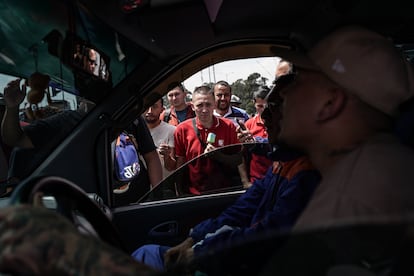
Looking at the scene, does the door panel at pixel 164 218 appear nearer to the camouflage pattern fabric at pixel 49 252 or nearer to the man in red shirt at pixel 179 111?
the camouflage pattern fabric at pixel 49 252

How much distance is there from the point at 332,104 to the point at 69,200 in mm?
Answer: 838

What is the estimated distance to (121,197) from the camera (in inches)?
95.2

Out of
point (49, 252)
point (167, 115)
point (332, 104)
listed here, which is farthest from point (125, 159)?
point (167, 115)

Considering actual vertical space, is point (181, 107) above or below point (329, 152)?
above

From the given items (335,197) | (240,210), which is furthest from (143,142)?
(335,197)

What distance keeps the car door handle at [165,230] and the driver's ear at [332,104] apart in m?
1.36

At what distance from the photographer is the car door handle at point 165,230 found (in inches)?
95.4

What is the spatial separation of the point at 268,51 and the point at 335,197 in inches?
60.7

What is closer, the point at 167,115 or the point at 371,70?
the point at 371,70

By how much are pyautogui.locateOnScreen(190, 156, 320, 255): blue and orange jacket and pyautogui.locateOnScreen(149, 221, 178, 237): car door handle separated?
1.07 feet

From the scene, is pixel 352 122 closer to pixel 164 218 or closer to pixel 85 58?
pixel 85 58

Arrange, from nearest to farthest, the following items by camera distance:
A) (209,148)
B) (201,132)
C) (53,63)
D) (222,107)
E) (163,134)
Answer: (53,63) → (209,148) → (201,132) → (163,134) → (222,107)

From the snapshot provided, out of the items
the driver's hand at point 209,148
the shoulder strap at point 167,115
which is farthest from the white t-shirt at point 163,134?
the shoulder strap at point 167,115

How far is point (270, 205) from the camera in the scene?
203 cm
